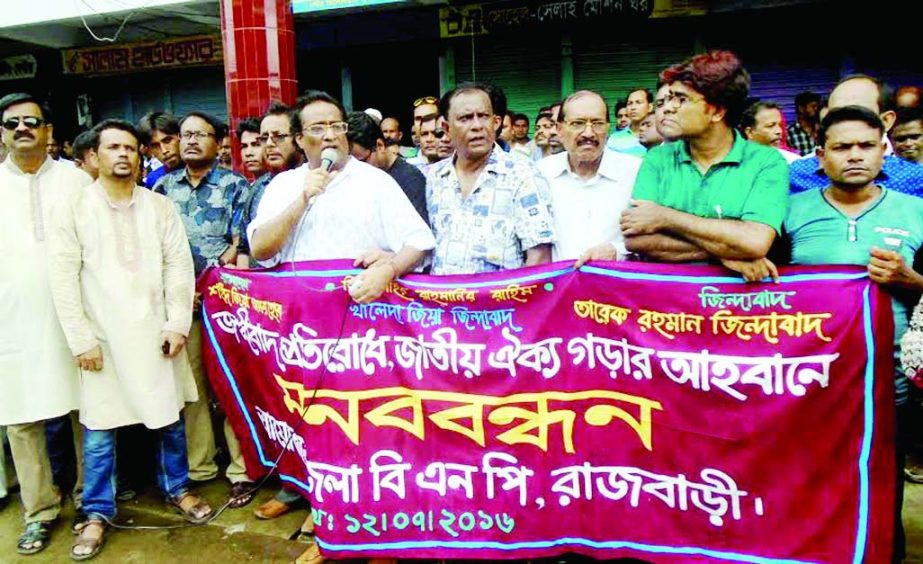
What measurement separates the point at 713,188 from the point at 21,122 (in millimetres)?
3360

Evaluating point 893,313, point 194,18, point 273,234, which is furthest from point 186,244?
point 194,18

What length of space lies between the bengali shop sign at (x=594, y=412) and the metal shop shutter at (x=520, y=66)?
7353 millimetres

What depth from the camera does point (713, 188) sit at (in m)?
2.79

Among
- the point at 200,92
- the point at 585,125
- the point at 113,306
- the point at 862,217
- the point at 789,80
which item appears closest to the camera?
the point at 862,217

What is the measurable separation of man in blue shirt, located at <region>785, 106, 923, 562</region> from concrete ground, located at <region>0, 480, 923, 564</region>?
1.22 meters

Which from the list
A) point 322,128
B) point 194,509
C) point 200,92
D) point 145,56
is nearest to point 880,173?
point 322,128

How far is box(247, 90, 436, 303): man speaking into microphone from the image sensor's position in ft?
10.7

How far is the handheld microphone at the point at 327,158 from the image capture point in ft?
10.3

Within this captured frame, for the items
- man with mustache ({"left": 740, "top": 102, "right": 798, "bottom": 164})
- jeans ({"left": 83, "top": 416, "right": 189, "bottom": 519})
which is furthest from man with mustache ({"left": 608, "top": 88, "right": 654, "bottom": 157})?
jeans ({"left": 83, "top": 416, "right": 189, "bottom": 519})

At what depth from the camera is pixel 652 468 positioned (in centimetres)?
288

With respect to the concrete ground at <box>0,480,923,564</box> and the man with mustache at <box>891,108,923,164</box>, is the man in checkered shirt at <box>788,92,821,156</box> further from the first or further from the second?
the concrete ground at <box>0,480,923,564</box>

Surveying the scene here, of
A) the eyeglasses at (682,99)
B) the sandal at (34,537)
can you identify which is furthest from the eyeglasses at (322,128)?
the sandal at (34,537)

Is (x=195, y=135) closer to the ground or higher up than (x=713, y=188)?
higher up

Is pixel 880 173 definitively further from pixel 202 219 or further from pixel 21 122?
pixel 21 122
